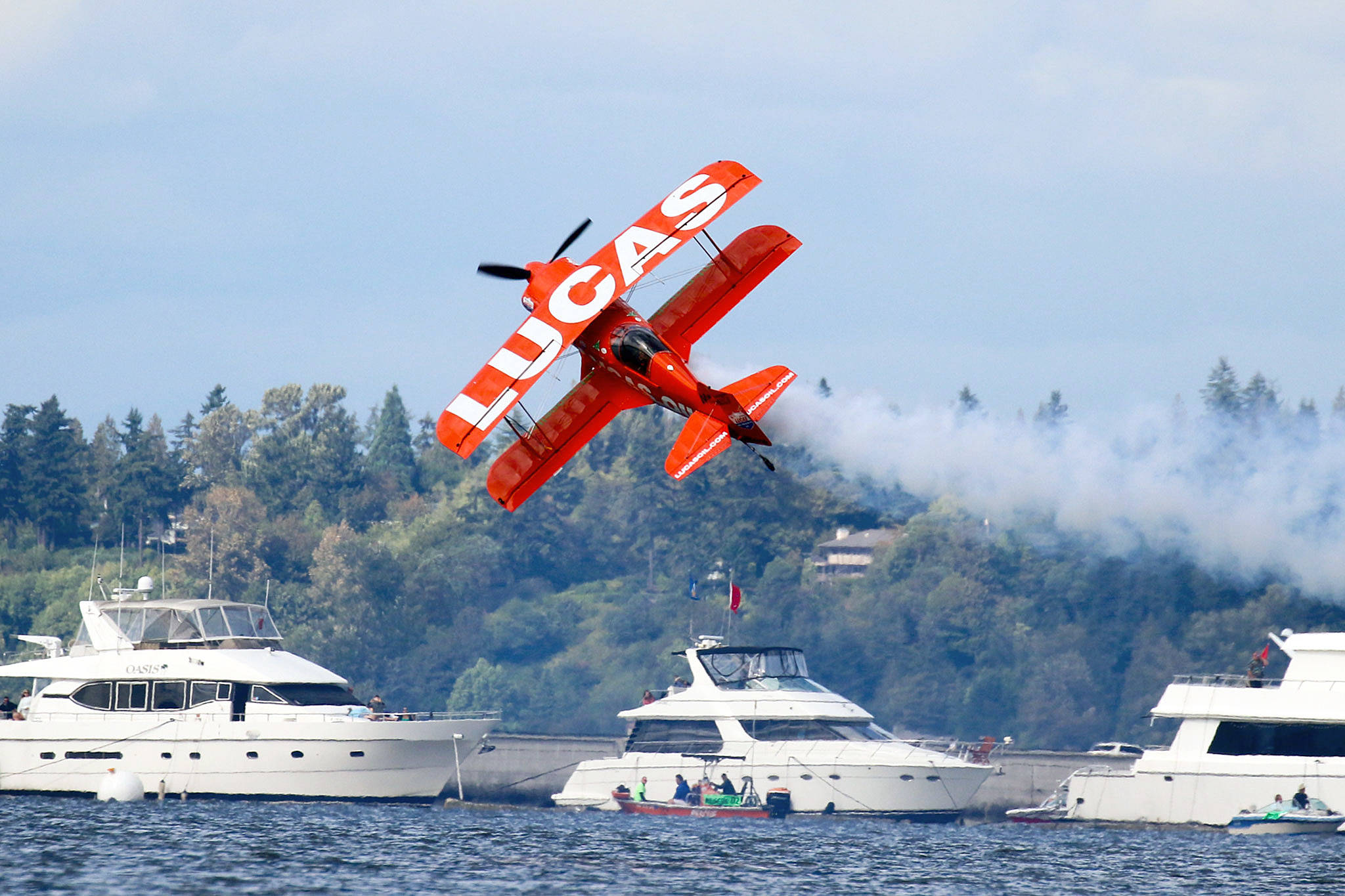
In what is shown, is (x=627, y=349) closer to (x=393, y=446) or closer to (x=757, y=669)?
(x=757, y=669)

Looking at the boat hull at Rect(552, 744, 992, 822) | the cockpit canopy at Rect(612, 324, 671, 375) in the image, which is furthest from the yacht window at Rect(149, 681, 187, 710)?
the cockpit canopy at Rect(612, 324, 671, 375)

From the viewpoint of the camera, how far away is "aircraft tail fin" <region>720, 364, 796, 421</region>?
36.3 meters

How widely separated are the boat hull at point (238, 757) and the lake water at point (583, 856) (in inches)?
40.1

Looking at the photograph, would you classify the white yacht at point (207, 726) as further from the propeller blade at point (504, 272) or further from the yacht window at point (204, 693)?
the propeller blade at point (504, 272)

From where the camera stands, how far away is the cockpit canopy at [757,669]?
57.3 metres

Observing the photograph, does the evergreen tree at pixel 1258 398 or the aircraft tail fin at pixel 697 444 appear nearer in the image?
the aircraft tail fin at pixel 697 444

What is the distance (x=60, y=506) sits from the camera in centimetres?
13212

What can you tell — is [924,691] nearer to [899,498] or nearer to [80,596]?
[899,498]

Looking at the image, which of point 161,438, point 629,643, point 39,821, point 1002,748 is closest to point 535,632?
point 629,643

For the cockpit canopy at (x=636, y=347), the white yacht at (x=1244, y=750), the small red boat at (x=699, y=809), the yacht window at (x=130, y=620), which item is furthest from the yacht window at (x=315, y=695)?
the white yacht at (x=1244, y=750)

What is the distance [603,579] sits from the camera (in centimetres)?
13025

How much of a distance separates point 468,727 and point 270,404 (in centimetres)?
9883

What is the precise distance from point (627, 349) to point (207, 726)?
22377 millimetres

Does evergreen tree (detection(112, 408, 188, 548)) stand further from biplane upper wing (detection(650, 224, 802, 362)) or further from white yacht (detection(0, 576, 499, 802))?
biplane upper wing (detection(650, 224, 802, 362))
